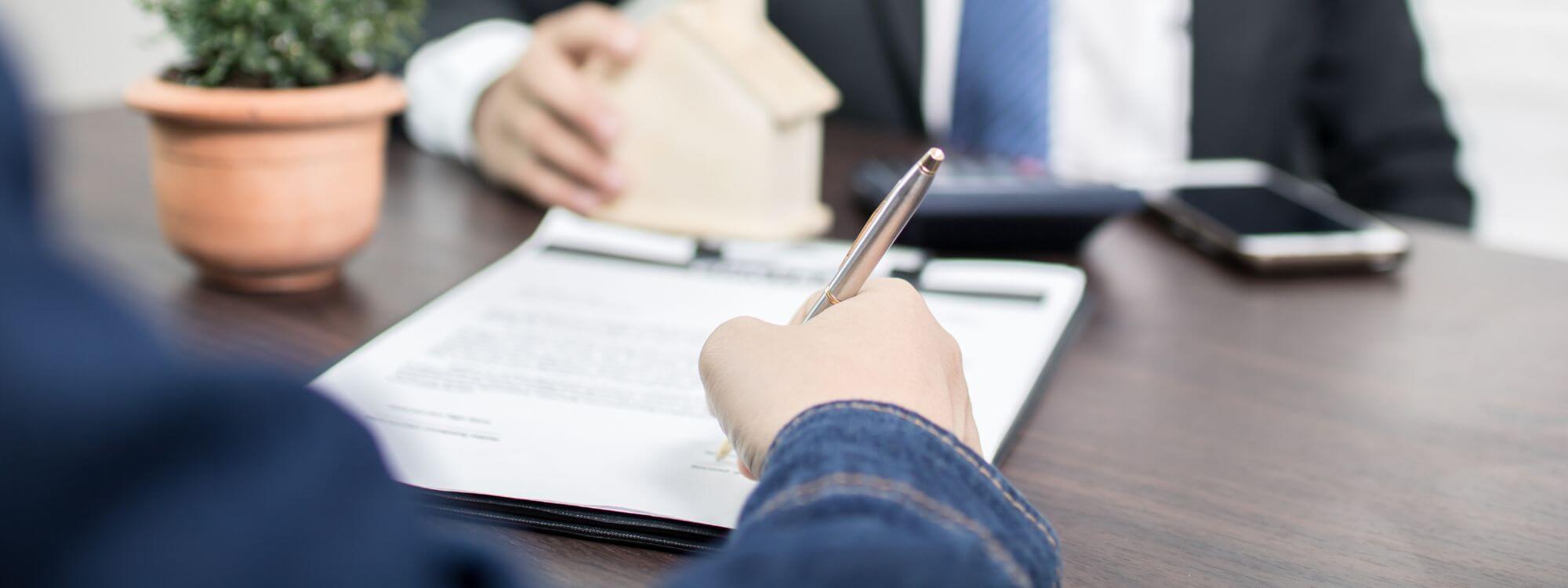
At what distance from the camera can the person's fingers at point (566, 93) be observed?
701 millimetres

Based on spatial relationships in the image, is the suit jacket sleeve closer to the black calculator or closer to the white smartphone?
the white smartphone

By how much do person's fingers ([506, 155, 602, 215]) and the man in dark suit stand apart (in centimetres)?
36

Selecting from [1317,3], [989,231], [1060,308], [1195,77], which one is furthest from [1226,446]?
[1317,3]

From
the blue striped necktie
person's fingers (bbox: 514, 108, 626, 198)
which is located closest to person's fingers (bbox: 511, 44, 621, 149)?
person's fingers (bbox: 514, 108, 626, 198)

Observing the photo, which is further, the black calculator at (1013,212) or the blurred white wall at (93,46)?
the blurred white wall at (93,46)

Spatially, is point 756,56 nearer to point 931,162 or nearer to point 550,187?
point 550,187

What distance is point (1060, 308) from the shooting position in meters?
0.55

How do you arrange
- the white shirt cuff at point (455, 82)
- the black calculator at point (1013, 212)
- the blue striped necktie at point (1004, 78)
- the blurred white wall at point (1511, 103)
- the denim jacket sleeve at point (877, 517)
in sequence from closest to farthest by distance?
the denim jacket sleeve at point (877, 517)
the black calculator at point (1013, 212)
the white shirt cuff at point (455, 82)
the blue striped necktie at point (1004, 78)
the blurred white wall at point (1511, 103)

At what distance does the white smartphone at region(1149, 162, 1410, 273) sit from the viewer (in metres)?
0.67

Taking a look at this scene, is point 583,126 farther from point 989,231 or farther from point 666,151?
point 989,231

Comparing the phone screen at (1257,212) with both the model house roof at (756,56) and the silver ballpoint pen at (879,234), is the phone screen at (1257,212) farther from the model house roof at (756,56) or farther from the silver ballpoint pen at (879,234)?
the silver ballpoint pen at (879,234)

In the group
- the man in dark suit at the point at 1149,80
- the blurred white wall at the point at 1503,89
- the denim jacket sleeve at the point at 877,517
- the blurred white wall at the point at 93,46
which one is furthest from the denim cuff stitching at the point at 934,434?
the blurred white wall at the point at 93,46

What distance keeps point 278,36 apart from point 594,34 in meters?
0.23

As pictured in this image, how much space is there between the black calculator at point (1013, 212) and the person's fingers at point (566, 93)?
0.20 m
